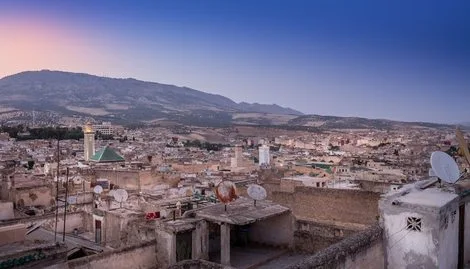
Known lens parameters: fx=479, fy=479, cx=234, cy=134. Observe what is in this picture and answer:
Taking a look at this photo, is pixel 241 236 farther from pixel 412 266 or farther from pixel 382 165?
pixel 382 165

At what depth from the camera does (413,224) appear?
8273 millimetres

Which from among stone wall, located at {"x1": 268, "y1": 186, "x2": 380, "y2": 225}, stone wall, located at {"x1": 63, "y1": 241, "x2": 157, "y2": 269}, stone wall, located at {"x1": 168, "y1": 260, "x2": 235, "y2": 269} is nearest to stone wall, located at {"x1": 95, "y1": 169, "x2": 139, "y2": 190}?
stone wall, located at {"x1": 268, "y1": 186, "x2": 380, "y2": 225}

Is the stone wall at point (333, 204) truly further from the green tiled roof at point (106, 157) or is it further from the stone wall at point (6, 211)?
the green tiled roof at point (106, 157)

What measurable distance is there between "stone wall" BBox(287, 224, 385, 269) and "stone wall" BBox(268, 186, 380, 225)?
299 inches

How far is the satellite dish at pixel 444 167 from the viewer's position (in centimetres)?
937

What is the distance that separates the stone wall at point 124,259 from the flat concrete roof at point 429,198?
6.36m

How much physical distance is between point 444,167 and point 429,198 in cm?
126

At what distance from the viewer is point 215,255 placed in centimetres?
1325

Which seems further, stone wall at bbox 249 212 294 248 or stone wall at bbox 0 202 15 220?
stone wall at bbox 0 202 15 220

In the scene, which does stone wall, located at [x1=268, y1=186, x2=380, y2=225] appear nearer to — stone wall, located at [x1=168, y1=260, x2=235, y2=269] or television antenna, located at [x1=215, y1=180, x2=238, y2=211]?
television antenna, located at [x1=215, y1=180, x2=238, y2=211]

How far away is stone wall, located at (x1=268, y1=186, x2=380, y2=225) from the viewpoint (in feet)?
53.2

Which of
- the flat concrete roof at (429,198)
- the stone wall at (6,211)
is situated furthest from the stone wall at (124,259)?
the stone wall at (6,211)

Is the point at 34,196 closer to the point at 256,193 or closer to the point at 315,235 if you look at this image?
the point at 256,193

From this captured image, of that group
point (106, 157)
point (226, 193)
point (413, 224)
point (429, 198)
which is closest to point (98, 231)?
point (226, 193)
